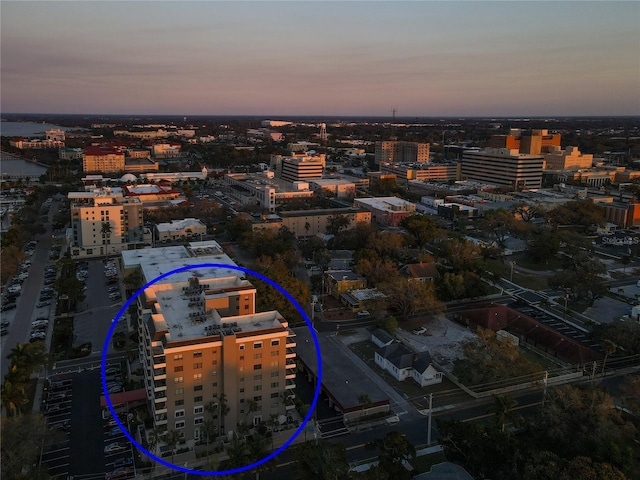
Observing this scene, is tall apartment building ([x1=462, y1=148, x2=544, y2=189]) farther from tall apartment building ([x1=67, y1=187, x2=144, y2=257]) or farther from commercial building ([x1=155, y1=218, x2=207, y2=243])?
tall apartment building ([x1=67, y1=187, x2=144, y2=257])

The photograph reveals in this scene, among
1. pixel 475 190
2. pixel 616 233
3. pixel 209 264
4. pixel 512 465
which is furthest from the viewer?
pixel 475 190

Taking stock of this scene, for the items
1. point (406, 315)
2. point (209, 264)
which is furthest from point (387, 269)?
point (209, 264)

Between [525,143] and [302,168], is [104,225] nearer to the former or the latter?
[302,168]

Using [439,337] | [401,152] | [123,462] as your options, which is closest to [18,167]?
[401,152]

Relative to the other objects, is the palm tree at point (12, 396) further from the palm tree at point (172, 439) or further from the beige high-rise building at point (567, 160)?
the beige high-rise building at point (567, 160)

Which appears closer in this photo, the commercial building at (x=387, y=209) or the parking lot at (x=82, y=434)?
the parking lot at (x=82, y=434)

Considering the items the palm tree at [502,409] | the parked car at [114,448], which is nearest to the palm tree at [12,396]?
the parked car at [114,448]

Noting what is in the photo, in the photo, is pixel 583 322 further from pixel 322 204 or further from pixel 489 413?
pixel 322 204
